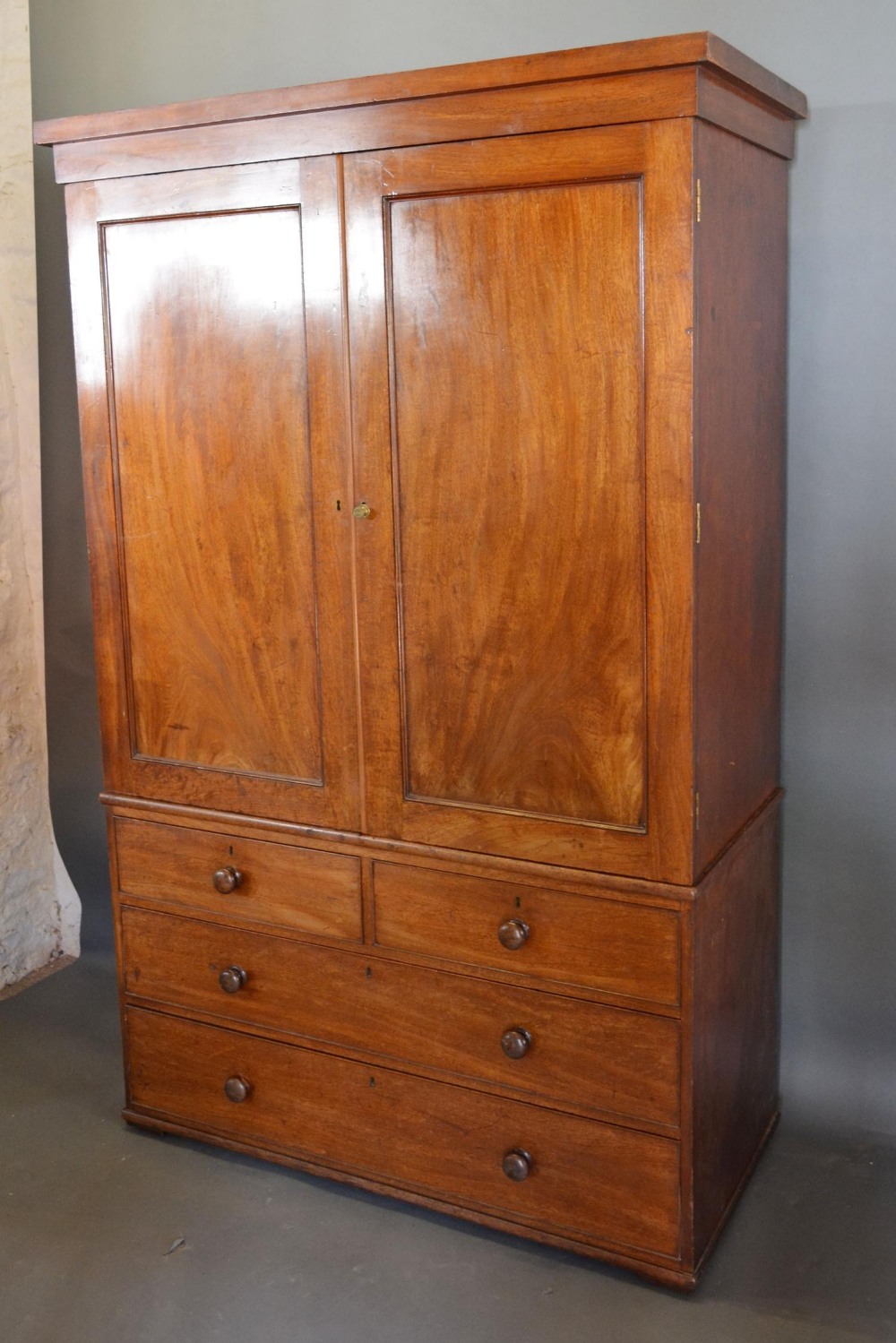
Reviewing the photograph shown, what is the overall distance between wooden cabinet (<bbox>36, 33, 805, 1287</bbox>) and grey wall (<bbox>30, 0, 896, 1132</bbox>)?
0.09 metres

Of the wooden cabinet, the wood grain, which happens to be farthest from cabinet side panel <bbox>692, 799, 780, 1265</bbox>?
the wood grain

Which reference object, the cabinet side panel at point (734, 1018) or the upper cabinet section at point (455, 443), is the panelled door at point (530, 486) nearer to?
the upper cabinet section at point (455, 443)

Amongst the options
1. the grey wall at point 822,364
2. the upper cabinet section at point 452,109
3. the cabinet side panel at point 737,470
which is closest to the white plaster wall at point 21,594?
the grey wall at point 822,364

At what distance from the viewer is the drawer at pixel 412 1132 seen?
2137 mm

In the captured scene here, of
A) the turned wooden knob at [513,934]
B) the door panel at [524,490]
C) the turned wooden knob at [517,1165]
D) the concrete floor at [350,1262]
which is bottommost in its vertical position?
the concrete floor at [350,1262]

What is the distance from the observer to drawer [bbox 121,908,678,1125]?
210 centimetres

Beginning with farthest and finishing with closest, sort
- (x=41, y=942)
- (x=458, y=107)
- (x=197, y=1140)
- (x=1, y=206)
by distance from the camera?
(x=41, y=942)
(x=1, y=206)
(x=197, y=1140)
(x=458, y=107)

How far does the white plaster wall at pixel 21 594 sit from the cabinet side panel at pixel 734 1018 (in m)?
1.80

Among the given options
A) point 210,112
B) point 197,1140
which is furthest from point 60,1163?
point 210,112

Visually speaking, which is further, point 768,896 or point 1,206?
point 1,206

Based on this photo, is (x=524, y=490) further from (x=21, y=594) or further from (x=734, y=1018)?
(x=21, y=594)

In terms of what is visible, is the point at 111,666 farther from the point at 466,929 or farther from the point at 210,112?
the point at 210,112

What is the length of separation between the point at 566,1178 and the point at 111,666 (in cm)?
123

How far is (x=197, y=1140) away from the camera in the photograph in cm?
258
